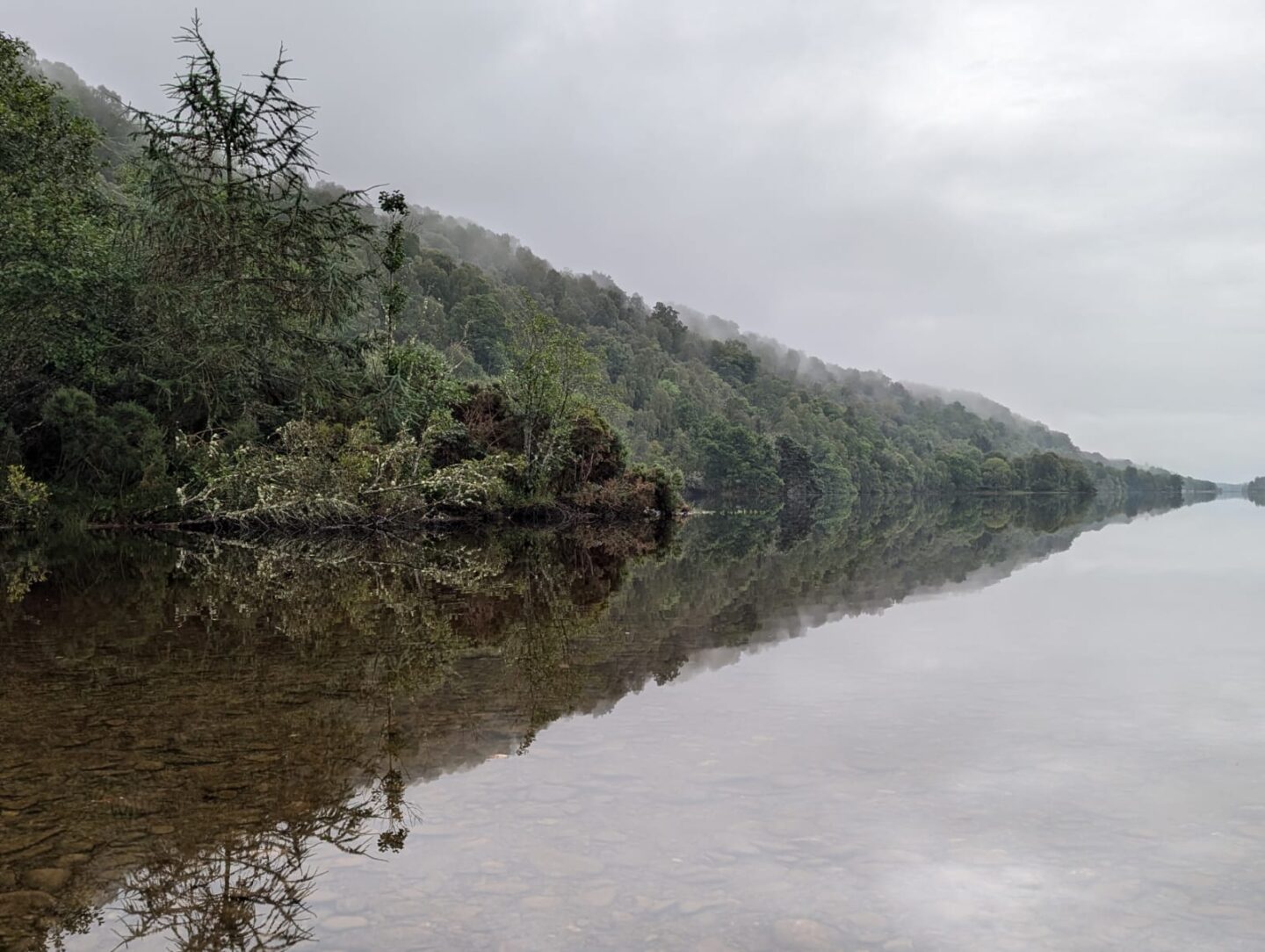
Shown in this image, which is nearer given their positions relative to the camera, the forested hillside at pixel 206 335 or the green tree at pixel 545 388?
the forested hillside at pixel 206 335

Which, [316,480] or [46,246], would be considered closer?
[46,246]

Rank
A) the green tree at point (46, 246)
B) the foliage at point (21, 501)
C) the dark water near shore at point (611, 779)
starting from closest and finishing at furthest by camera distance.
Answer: the dark water near shore at point (611, 779) < the foliage at point (21, 501) < the green tree at point (46, 246)

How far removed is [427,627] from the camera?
35.3ft

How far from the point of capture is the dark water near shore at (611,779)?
12.5 feet

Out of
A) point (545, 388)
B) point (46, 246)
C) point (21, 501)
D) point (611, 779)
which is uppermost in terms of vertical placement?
point (46, 246)

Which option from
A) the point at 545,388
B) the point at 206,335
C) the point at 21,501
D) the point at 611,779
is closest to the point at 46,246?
the point at 206,335

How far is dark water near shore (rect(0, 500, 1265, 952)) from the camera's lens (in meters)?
3.80

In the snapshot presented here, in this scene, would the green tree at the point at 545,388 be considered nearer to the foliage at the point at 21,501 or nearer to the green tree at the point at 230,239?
the green tree at the point at 230,239

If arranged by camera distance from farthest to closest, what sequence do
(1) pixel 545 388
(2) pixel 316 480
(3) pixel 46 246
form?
(1) pixel 545 388, (2) pixel 316 480, (3) pixel 46 246

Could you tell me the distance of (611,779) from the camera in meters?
5.55

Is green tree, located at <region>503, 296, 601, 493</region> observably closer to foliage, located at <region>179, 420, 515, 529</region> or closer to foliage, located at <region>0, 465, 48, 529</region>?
foliage, located at <region>179, 420, 515, 529</region>

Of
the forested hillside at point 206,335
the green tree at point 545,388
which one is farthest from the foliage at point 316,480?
the green tree at point 545,388

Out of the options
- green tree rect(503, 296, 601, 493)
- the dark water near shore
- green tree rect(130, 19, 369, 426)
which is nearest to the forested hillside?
green tree rect(130, 19, 369, 426)

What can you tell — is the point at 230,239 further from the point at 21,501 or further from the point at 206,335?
the point at 21,501
